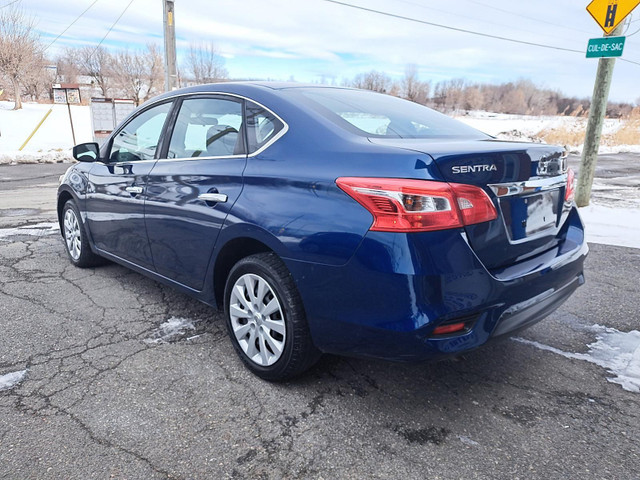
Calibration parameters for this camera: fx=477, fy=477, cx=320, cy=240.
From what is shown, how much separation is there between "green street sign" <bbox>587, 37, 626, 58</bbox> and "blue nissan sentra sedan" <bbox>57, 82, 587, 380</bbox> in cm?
486

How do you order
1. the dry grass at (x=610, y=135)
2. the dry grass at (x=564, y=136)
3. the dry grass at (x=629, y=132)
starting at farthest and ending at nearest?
the dry grass at (x=564, y=136) → the dry grass at (x=610, y=135) → the dry grass at (x=629, y=132)

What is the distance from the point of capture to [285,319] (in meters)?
2.42

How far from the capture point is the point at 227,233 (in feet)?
8.66

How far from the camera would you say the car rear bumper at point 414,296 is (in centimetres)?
196

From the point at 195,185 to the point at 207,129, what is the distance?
42 cm

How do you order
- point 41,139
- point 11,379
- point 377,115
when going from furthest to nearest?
point 41,139 < point 377,115 < point 11,379

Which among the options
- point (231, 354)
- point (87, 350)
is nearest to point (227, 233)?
point (231, 354)

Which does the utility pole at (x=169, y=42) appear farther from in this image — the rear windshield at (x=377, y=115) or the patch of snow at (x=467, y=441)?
the patch of snow at (x=467, y=441)

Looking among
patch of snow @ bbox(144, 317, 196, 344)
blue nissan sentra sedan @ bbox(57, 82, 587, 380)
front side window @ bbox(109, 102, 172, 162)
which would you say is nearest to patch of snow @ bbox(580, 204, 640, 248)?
blue nissan sentra sedan @ bbox(57, 82, 587, 380)

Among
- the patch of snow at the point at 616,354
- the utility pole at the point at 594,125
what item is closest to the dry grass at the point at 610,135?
the utility pole at the point at 594,125

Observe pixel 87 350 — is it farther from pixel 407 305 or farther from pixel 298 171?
pixel 407 305

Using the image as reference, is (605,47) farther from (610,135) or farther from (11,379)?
(610,135)

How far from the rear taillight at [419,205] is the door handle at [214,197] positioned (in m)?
0.97

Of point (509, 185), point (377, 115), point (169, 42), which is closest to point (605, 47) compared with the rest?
point (377, 115)
